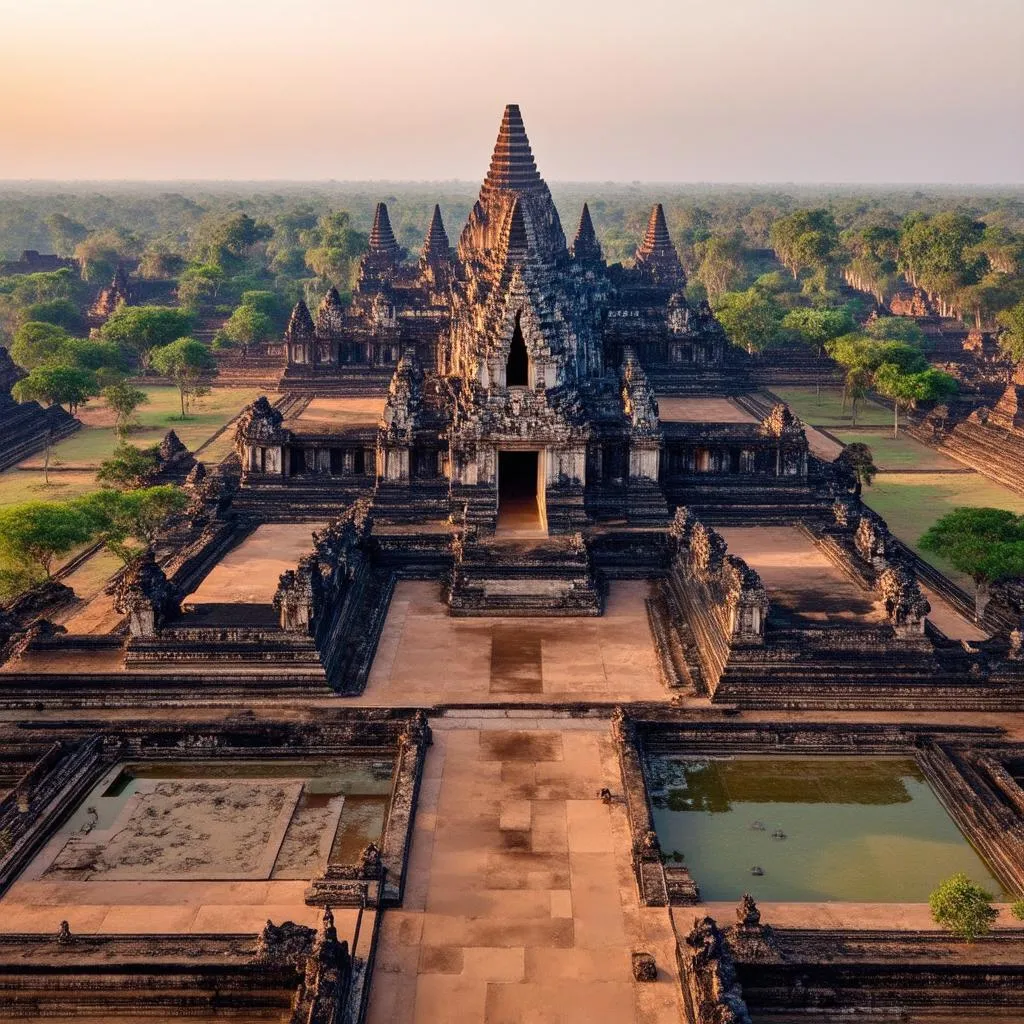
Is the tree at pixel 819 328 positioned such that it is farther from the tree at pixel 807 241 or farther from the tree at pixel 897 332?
the tree at pixel 807 241

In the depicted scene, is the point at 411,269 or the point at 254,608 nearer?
the point at 254,608

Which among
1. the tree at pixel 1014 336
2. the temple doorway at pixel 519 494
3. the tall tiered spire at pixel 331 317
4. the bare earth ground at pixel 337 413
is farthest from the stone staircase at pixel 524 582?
the tree at pixel 1014 336

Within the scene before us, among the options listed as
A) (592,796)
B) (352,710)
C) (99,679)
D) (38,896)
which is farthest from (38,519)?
(592,796)

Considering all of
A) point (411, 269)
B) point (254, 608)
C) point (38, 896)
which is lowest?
point (38, 896)

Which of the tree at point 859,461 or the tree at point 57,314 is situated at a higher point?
the tree at point 57,314

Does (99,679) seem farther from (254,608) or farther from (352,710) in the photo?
(352,710)

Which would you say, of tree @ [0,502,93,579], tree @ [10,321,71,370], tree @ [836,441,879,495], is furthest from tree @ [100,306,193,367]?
tree @ [836,441,879,495]
